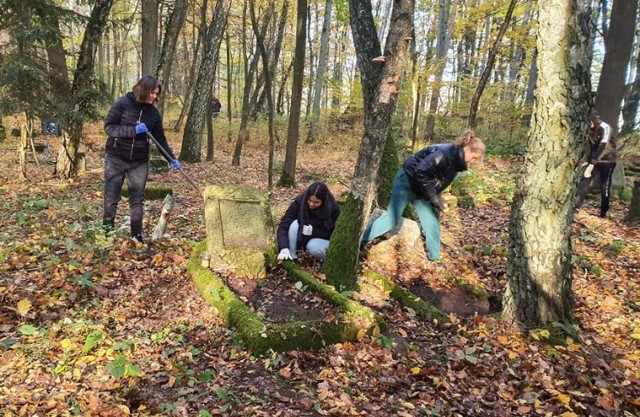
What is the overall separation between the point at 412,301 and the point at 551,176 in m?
2.02

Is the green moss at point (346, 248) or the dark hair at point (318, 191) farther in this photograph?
the dark hair at point (318, 191)

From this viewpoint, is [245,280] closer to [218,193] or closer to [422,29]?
[218,193]

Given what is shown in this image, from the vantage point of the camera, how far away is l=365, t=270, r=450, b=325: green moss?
15.9ft

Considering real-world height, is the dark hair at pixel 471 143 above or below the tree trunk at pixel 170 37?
below

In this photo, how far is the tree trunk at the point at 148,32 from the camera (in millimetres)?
10648

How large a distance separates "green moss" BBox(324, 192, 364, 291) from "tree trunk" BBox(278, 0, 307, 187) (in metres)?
5.21

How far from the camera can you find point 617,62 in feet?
32.4

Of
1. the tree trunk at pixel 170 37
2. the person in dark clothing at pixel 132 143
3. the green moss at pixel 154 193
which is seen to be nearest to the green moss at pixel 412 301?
the person in dark clothing at pixel 132 143

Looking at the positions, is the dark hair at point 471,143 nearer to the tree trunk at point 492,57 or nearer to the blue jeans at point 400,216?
the blue jeans at point 400,216

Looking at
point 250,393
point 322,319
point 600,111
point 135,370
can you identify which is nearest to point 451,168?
point 322,319

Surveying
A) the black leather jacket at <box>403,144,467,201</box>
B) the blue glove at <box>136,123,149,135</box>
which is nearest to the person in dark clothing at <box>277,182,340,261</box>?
the black leather jacket at <box>403,144,467,201</box>

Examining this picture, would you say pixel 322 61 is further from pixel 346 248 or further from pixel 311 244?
pixel 346 248

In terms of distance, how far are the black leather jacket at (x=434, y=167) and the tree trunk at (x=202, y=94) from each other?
29.5 feet

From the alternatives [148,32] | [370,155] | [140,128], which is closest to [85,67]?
[148,32]
